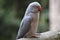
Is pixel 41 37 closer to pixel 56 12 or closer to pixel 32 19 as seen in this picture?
pixel 32 19

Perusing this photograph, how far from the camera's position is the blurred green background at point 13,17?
3.55 m

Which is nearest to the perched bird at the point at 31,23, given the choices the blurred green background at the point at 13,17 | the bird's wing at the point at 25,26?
the bird's wing at the point at 25,26

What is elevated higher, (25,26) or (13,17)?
(13,17)

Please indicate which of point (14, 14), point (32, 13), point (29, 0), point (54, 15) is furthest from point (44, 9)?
point (32, 13)

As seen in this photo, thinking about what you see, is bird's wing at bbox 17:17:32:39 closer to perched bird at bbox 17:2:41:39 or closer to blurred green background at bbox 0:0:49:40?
perched bird at bbox 17:2:41:39

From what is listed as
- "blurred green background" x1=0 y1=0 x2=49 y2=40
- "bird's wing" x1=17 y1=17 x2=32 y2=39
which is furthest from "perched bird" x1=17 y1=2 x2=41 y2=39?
"blurred green background" x1=0 y1=0 x2=49 y2=40

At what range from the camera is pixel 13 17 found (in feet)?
11.6

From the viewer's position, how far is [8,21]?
11.7 feet

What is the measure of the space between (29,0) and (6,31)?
0.65m

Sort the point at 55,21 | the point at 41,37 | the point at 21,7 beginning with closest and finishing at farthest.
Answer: the point at 41,37, the point at 55,21, the point at 21,7

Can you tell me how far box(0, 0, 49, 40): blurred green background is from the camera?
355cm

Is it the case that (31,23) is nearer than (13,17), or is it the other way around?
(31,23)

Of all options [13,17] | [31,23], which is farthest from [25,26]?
[13,17]

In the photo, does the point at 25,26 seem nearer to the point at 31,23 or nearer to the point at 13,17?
the point at 31,23
